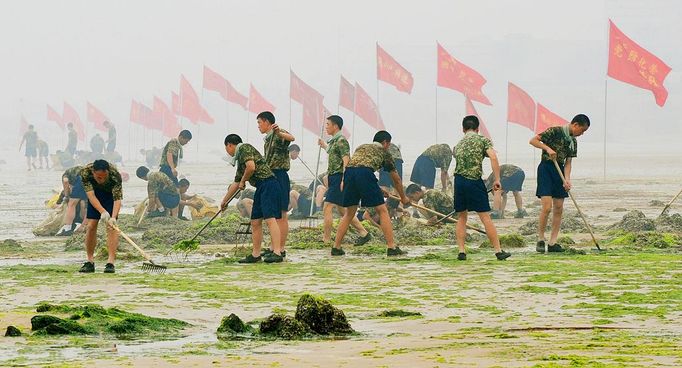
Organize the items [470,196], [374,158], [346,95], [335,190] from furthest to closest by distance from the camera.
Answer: [346,95] → [335,190] → [374,158] → [470,196]

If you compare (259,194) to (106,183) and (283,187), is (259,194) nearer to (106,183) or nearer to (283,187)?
(283,187)

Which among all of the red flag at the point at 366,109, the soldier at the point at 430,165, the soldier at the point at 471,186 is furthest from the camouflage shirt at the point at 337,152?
the red flag at the point at 366,109

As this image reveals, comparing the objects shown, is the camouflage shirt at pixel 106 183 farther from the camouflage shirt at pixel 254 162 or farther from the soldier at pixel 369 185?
the soldier at pixel 369 185

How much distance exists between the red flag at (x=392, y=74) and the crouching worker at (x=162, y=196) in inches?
685

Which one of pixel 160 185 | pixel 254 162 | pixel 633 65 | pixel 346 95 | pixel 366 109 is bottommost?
pixel 160 185

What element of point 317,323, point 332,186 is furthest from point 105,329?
point 332,186

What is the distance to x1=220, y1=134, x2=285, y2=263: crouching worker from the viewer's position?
15.3 metres

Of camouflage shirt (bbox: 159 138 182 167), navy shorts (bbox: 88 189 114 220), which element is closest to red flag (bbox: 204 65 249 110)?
camouflage shirt (bbox: 159 138 182 167)

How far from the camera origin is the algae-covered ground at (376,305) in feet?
26.9

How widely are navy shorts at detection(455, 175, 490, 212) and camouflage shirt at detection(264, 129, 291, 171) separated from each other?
2.07 meters

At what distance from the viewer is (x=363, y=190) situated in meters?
16.2

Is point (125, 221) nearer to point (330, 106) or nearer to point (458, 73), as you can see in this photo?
point (458, 73)

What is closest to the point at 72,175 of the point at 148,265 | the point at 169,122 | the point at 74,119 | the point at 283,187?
the point at 283,187

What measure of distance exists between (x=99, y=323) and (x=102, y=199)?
510 centimetres
